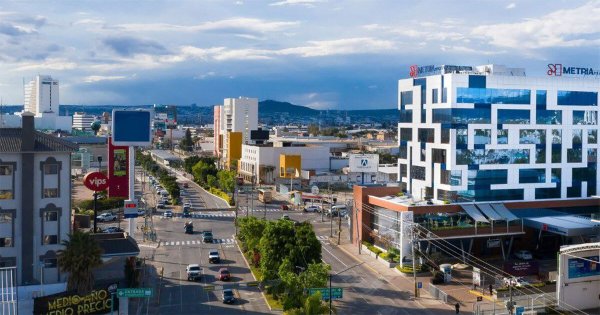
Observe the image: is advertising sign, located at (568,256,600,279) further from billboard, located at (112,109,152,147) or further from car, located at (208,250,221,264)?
billboard, located at (112,109,152,147)

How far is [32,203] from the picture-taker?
41875 millimetres

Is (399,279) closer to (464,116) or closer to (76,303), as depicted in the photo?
(464,116)

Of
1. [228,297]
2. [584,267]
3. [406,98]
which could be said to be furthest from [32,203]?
[584,267]

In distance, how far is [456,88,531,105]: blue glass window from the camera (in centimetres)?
5450

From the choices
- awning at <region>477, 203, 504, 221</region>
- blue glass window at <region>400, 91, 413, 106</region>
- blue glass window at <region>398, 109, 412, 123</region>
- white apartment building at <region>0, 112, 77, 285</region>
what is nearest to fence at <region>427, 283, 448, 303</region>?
awning at <region>477, 203, 504, 221</region>

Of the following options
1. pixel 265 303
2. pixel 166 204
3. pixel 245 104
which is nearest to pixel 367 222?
pixel 265 303

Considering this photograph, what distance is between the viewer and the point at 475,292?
140 feet

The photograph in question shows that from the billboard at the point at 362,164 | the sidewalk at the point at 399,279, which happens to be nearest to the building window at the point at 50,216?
the sidewalk at the point at 399,279

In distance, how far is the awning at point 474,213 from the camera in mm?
52125

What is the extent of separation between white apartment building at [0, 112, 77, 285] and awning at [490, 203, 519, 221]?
35892mm

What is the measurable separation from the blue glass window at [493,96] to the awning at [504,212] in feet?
31.0

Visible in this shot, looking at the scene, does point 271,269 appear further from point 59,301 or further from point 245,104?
point 245,104

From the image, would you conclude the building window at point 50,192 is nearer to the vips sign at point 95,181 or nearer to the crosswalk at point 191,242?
the vips sign at point 95,181

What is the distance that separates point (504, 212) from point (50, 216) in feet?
124
